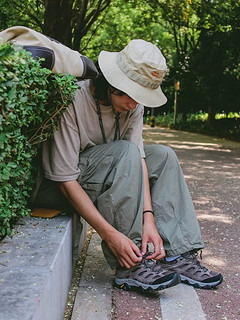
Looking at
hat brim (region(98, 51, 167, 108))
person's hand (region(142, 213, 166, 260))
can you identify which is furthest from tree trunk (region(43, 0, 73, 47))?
person's hand (region(142, 213, 166, 260))

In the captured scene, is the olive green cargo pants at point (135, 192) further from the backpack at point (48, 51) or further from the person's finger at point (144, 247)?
the backpack at point (48, 51)

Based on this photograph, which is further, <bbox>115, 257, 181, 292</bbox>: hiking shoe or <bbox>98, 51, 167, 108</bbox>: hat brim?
<bbox>98, 51, 167, 108</bbox>: hat brim

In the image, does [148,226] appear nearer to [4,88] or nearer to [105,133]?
[105,133]

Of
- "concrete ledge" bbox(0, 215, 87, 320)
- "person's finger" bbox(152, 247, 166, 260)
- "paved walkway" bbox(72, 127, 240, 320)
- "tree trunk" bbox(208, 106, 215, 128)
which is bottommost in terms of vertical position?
"tree trunk" bbox(208, 106, 215, 128)

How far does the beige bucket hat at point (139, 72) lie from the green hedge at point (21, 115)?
11.2 inches

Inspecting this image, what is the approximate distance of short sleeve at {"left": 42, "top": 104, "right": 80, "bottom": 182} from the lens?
278 cm

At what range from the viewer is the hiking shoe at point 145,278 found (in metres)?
2.66

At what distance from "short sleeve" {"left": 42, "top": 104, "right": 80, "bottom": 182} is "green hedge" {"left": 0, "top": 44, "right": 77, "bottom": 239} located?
58 mm

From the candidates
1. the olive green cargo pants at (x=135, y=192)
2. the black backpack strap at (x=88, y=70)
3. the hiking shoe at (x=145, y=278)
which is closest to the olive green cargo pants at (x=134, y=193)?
the olive green cargo pants at (x=135, y=192)

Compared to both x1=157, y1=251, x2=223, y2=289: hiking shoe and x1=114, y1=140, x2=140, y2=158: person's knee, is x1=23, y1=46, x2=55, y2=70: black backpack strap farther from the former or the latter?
x1=157, y1=251, x2=223, y2=289: hiking shoe

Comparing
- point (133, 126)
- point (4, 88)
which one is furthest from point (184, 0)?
point (4, 88)

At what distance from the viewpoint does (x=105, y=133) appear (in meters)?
3.13

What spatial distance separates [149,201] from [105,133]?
0.55m

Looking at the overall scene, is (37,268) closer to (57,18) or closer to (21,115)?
(21,115)
